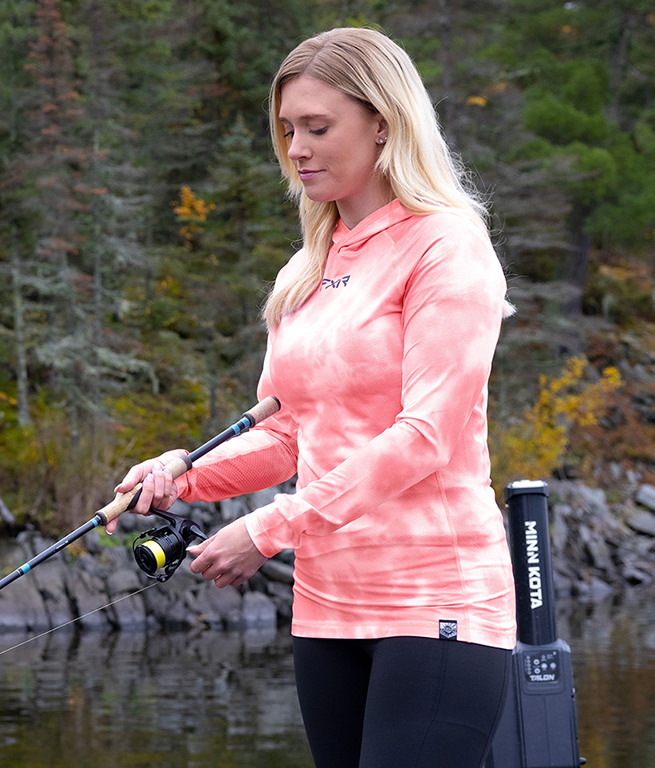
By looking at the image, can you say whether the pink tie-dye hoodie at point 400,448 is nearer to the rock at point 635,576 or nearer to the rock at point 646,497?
the rock at point 635,576

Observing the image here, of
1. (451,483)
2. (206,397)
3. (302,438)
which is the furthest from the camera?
(206,397)

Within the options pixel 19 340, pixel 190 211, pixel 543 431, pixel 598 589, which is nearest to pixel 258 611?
pixel 598 589

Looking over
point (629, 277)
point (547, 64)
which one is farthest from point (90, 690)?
point (629, 277)

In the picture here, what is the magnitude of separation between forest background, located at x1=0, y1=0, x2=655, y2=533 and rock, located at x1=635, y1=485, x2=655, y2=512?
518 millimetres

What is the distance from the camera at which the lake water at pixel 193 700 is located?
5.87 m

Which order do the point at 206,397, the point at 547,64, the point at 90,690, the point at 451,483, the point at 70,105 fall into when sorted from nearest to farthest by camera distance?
the point at 451,483 → the point at 90,690 → the point at 70,105 → the point at 206,397 → the point at 547,64

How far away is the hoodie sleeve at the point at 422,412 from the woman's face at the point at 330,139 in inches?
9.0

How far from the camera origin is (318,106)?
→ 1572 mm

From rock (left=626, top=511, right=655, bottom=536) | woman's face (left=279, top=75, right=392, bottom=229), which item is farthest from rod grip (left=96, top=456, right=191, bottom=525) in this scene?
rock (left=626, top=511, right=655, bottom=536)

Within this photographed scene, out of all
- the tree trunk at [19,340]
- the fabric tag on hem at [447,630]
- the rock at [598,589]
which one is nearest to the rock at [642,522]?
the rock at [598,589]

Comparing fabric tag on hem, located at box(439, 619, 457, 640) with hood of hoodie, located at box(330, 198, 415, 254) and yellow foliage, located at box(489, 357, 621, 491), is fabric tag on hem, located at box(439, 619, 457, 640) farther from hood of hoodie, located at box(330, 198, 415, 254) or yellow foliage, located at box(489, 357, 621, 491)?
yellow foliage, located at box(489, 357, 621, 491)

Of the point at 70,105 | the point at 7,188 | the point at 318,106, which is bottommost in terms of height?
the point at 318,106

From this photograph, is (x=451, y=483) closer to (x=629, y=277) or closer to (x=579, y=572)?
(x=579, y=572)

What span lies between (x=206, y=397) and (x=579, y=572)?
18.3 feet
